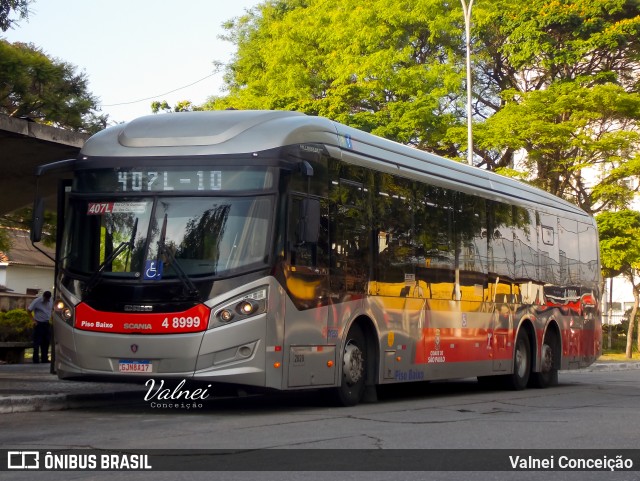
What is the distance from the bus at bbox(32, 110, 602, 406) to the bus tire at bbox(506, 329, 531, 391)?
4.26m

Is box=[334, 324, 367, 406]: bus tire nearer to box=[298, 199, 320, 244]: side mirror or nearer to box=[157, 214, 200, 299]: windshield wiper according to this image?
box=[298, 199, 320, 244]: side mirror

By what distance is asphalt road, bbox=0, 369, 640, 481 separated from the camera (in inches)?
325

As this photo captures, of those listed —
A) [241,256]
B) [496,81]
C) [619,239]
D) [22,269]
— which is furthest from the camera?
[22,269]

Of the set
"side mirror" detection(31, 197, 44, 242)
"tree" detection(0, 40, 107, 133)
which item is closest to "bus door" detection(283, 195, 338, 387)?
"side mirror" detection(31, 197, 44, 242)

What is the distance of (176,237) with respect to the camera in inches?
503

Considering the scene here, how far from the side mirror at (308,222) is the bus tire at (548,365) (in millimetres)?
9097

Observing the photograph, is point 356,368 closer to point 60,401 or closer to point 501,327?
point 60,401

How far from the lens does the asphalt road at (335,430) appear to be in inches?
325

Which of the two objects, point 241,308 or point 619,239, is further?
point 619,239

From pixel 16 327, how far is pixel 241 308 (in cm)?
1749

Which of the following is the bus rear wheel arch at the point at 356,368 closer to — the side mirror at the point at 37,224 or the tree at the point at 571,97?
the side mirror at the point at 37,224

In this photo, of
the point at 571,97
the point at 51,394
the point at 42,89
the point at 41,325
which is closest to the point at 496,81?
the point at 571,97

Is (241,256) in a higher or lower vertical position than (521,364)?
higher

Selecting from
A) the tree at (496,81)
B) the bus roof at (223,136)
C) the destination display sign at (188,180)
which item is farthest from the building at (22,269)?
the destination display sign at (188,180)
